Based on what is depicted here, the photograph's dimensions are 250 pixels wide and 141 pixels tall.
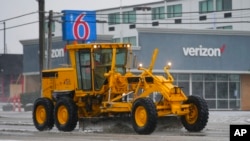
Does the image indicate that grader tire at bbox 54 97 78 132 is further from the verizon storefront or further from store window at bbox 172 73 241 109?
store window at bbox 172 73 241 109

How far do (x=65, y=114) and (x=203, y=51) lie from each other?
28790 millimetres

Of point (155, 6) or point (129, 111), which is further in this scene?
point (155, 6)

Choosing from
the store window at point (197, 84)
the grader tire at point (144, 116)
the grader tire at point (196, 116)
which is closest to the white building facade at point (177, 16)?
the store window at point (197, 84)

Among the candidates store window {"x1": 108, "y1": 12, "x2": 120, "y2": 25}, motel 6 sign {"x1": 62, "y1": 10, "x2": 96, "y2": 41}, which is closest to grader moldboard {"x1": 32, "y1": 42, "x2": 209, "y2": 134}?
motel 6 sign {"x1": 62, "y1": 10, "x2": 96, "y2": 41}

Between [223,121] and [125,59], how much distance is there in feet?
29.0

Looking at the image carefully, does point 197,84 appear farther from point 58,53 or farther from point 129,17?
point 129,17

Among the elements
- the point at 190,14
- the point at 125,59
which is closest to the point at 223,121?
the point at 125,59

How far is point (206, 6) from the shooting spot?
235 feet

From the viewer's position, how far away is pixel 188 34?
165ft

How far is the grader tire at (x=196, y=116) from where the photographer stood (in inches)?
835

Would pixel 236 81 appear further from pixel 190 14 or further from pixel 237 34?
pixel 190 14

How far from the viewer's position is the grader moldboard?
67.8 feet

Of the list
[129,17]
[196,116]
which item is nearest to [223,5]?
[129,17]

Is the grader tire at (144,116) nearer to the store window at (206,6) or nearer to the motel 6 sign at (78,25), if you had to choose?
the motel 6 sign at (78,25)
